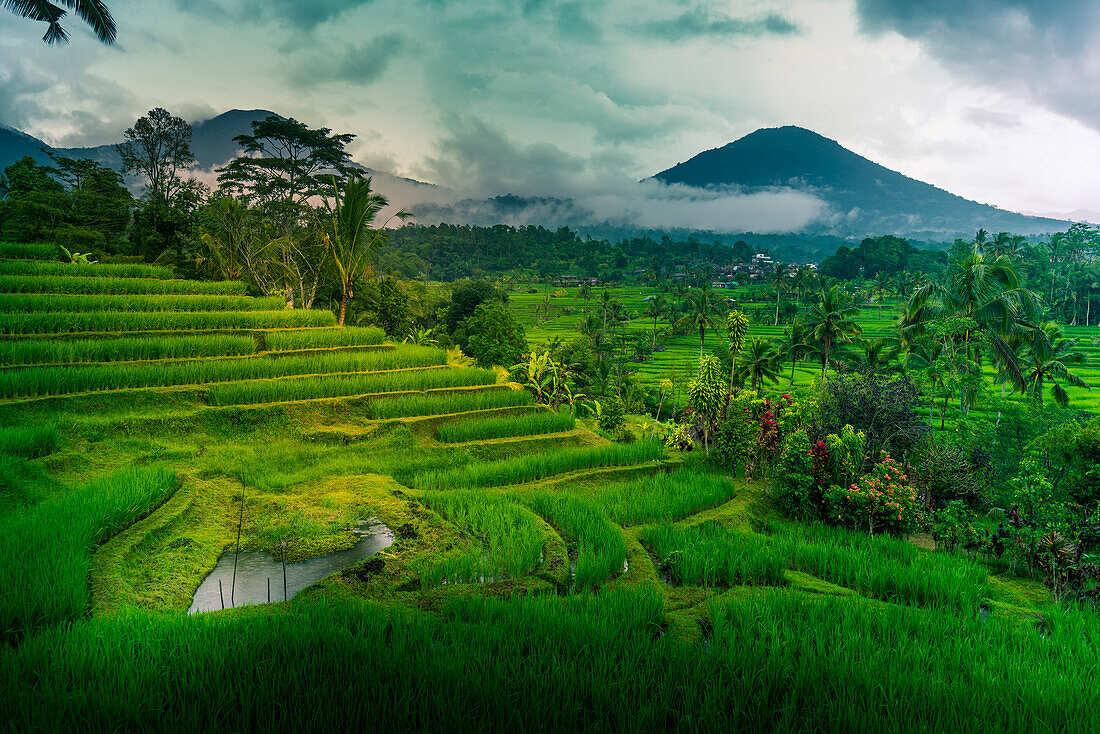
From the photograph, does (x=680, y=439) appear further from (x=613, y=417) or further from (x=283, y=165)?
(x=283, y=165)

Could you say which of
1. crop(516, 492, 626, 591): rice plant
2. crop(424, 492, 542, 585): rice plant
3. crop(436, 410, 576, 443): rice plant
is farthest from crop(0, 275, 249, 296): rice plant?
crop(516, 492, 626, 591): rice plant

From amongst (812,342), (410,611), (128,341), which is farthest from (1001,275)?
(128,341)

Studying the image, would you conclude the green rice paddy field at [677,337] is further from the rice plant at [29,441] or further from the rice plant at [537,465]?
the rice plant at [29,441]

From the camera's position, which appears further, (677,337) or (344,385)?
(677,337)

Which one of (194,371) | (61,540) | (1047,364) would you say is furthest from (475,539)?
(1047,364)

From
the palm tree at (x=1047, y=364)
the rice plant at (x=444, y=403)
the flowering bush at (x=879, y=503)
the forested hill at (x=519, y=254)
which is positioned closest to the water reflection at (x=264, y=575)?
the rice plant at (x=444, y=403)

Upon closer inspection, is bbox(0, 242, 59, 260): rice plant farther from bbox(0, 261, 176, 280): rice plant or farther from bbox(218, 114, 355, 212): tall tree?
bbox(218, 114, 355, 212): tall tree
